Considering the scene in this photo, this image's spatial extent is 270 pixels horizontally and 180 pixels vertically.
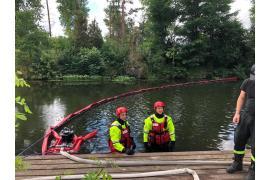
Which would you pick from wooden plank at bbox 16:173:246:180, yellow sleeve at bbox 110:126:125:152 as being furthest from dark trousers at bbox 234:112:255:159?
yellow sleeve at bbox 110:126:125:152

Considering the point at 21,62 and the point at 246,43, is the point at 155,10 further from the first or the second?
the point at 21,62

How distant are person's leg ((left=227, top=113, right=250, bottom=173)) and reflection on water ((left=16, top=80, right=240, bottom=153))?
4.84 m

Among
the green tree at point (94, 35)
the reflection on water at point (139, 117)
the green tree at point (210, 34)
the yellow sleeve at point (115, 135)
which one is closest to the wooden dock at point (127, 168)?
the yellow sleeve at point (115, 135)

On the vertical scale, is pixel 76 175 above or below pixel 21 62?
below

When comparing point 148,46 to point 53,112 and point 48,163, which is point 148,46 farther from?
point 48,163

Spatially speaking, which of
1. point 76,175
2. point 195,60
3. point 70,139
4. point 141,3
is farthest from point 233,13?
point 76,175

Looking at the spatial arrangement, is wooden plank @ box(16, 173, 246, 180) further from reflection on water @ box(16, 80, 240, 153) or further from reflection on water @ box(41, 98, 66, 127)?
reflection on water @ box(41, 98, 66, 127)

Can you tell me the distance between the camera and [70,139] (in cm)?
930

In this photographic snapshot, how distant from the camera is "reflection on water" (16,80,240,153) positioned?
10188 mm

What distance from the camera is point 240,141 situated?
452 centimetres

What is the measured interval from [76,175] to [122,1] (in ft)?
132

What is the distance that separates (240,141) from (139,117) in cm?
940

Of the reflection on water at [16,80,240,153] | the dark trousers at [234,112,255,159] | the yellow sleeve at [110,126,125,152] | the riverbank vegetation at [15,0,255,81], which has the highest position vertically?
the riverbank vegetation at [15,0,255,81]

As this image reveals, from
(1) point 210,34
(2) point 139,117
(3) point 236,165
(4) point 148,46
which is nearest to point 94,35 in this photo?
(4) point 148,46
